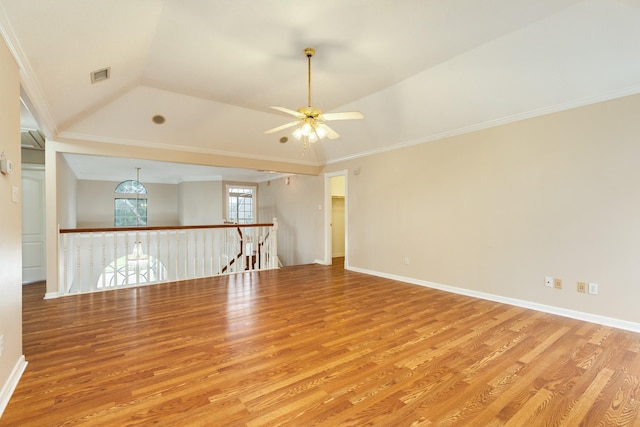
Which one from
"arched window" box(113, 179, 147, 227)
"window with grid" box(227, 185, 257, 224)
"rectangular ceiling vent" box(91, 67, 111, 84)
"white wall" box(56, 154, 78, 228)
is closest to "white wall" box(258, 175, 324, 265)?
"window with grid" box(227, 185, 257, 224)

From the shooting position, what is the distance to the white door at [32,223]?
4.98 meters

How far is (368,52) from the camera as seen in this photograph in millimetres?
3229

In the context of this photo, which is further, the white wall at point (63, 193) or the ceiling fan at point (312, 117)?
the white wall at point (63, 193)

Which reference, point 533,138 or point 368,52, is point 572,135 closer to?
point 533,138

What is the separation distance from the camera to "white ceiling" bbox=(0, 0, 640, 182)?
8.14ft

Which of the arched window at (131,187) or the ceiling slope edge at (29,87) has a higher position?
the ceiling slope edge at (29,87)

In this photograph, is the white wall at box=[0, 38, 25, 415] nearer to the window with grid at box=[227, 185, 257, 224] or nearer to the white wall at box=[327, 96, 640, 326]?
the white wall at box=[327, 96, 640, 326]

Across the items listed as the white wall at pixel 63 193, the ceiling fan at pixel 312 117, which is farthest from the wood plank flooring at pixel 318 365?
the ceiling fan at pixel 312 117

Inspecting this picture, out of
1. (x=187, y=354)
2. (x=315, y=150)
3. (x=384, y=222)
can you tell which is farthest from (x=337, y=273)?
(x=187, y=354)

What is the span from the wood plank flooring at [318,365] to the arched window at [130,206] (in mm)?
5987

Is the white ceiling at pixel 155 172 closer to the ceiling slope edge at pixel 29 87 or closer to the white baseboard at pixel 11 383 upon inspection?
the ceiling slope edge at pixel 29 87

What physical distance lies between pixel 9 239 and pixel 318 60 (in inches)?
125

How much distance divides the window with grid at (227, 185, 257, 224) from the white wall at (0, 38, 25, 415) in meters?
7.18

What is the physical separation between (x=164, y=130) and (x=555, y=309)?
607 centimetres
